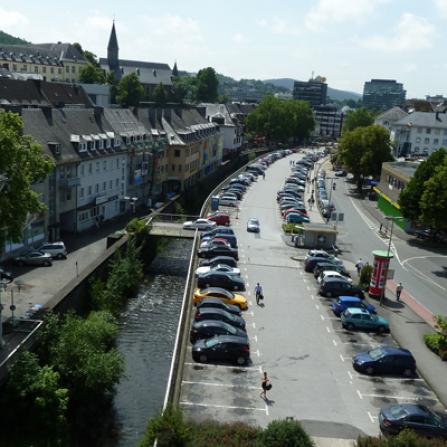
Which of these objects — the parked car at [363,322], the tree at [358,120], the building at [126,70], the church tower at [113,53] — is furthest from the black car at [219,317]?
the church tower at [113,53]

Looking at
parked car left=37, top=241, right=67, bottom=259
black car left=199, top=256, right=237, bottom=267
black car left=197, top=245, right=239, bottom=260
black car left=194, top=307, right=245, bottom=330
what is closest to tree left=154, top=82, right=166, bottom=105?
black car left=197, top=245, right=239, bottom=260

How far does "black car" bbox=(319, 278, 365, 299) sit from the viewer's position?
138 feet

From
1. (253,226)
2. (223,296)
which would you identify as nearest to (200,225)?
(253,226)

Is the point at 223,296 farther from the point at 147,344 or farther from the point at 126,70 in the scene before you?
the point at 126,70

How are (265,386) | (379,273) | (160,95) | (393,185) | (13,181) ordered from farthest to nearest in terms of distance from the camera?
1. (160,95)
2. (393,185)
3. (379,273)
4. (13,181)
5. (265,386)

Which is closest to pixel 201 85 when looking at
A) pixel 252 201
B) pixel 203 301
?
pixel 252 201

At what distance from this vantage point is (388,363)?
3017cm

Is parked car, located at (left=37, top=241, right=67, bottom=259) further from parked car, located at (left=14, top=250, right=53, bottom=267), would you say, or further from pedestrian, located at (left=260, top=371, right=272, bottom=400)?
pedestrian, located at (left=260, top=371, right=272, bottom=400)

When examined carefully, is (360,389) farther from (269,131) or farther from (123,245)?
(269,131)

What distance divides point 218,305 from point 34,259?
16.9m

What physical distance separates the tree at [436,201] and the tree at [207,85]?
144m

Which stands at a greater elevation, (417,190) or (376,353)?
(417,190)

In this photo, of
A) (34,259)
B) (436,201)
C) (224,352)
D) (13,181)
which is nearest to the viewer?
(13,181)

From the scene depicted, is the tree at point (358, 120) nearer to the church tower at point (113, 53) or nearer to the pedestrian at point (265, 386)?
the church tower at point (113, 53)
